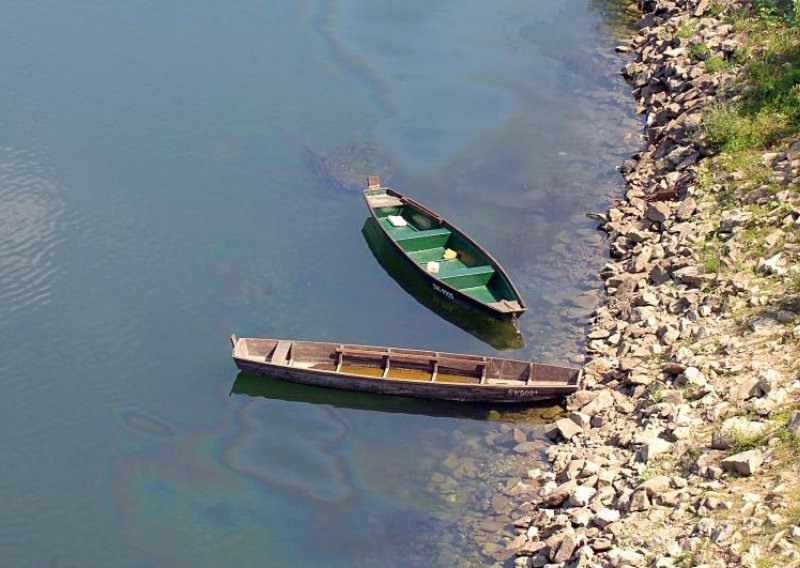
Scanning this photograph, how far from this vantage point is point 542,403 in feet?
102

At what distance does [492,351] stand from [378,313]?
4.54 m

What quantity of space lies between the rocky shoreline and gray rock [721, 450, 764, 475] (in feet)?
0.11

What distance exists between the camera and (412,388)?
31406mm

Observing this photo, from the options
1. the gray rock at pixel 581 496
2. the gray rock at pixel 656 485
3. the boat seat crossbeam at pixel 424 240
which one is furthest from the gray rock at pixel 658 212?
the gray rock at pixel 656 485

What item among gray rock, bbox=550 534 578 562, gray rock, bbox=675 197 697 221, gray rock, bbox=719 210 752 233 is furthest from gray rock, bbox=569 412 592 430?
gray rock, bbox=675 197 697 221

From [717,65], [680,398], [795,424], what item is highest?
[717,65]

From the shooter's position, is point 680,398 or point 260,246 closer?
point 680,398

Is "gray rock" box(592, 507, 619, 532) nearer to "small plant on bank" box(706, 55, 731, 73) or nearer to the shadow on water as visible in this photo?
the shadow on water

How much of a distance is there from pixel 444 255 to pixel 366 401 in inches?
301

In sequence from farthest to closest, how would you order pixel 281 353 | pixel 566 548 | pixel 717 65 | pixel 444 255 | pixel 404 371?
pixel 717 65, pixel 444 255, pixel 281 353, pixel 404 371, pixel 566 548

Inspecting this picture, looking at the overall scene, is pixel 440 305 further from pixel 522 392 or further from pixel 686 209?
pixel 686 209

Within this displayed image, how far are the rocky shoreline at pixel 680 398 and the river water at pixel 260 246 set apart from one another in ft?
5.64

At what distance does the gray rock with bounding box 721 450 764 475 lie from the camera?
→ 23.6 metres

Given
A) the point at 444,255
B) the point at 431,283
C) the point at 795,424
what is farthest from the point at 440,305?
the point at 795,424
